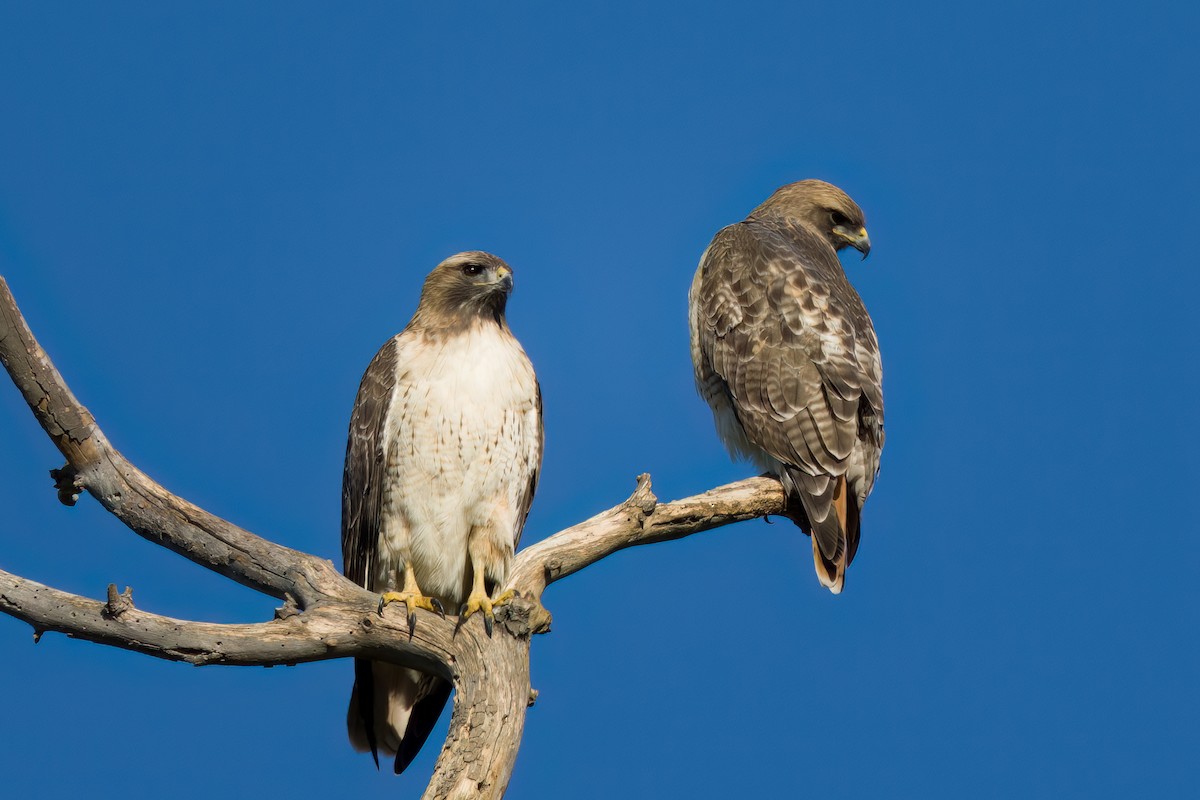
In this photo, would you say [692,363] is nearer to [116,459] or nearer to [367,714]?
[367,714]

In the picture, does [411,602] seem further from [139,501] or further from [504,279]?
[504,279]

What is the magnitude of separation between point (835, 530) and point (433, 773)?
9.61 feet

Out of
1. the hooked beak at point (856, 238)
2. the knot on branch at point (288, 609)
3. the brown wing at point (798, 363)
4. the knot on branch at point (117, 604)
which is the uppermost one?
the hooked beak at point (856, 238)

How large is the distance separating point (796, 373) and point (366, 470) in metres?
2.68

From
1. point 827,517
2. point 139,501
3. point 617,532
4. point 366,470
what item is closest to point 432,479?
point 366,470

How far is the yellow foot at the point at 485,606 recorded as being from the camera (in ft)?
19.1

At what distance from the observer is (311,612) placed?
17.9 feet

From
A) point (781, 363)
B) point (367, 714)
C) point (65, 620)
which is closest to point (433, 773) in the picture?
point (367, 714)

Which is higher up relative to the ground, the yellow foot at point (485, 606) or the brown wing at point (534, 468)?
the brown wing at point (534, 468)

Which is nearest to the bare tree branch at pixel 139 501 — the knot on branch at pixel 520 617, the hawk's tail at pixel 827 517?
the knot on branch at pixel 520 617

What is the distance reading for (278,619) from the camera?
211 inches

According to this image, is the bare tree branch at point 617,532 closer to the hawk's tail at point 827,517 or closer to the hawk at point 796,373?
the hawk's tail at point 827,517

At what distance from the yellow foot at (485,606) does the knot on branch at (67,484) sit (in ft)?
5.63

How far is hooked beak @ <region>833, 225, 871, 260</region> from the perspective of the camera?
957 cm
